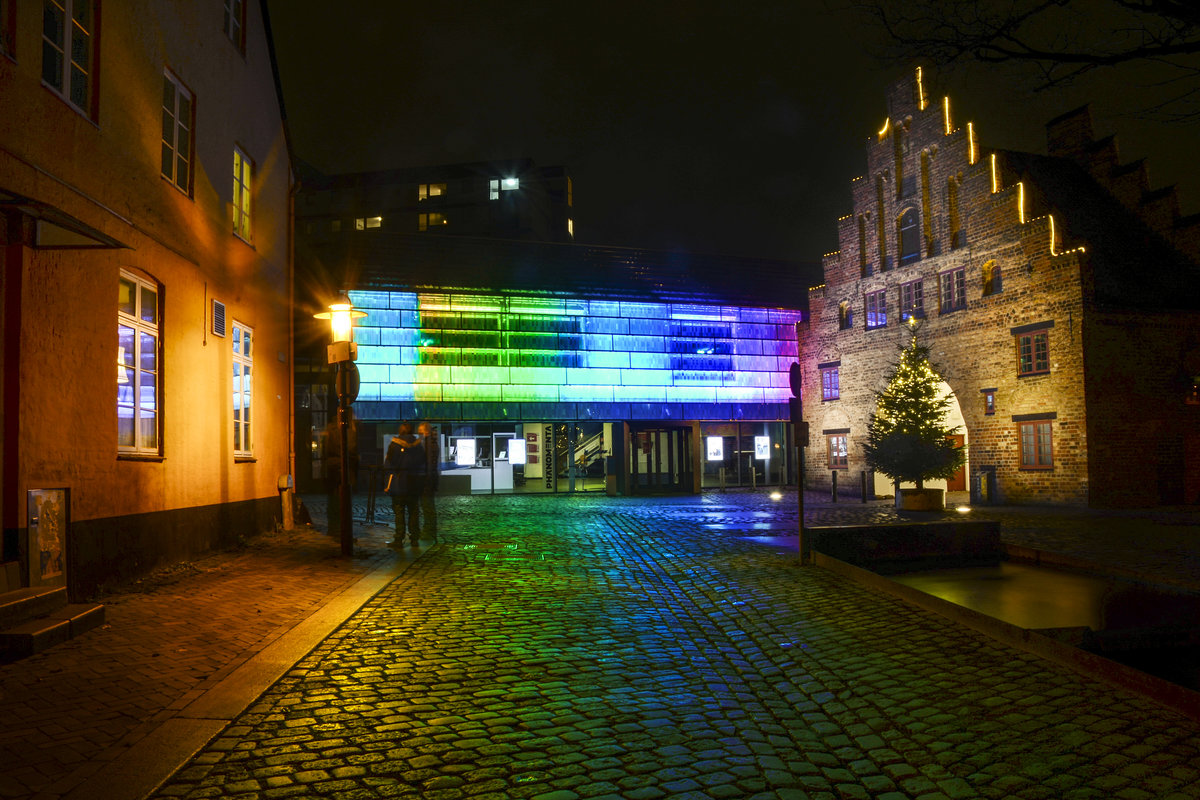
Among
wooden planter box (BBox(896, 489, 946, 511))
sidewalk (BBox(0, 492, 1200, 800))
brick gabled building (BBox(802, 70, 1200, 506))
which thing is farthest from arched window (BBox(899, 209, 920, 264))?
sidewalk (BBox(0, 492, 1200, 800))

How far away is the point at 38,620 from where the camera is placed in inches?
251

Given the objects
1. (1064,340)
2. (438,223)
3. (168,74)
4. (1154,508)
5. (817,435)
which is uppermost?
(438,223)

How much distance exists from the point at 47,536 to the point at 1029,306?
22.4 meters

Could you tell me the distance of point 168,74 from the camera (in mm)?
10555

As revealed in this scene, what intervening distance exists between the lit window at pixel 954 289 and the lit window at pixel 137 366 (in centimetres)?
2172

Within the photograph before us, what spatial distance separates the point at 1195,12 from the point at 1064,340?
16168mm

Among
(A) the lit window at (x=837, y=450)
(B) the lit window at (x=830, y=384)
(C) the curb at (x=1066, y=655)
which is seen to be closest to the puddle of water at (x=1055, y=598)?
(C) the curb at (x=1066, y=655)

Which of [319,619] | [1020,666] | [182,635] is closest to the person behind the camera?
[1020,666]

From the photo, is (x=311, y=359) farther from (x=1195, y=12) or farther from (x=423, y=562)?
(x=1195, y=12)

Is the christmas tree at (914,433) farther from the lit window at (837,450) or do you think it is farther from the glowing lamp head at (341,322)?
the glowing lamp head at (341,322)

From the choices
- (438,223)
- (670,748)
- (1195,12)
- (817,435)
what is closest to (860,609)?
(670,748)

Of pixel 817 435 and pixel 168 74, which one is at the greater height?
pixel 168 74

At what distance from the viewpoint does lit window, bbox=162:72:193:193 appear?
10633mm

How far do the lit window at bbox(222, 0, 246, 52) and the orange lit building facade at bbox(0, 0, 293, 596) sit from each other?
3 cm
